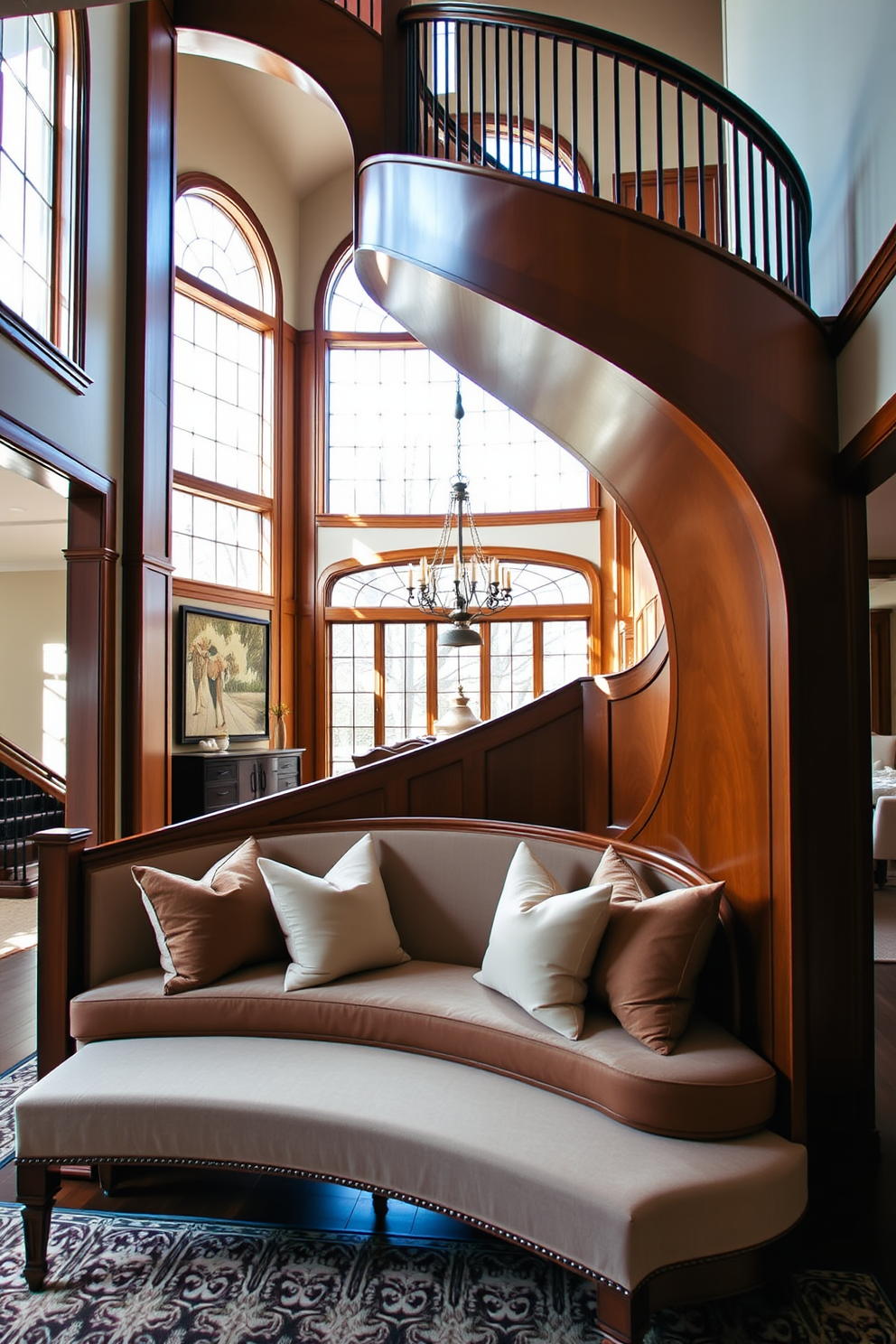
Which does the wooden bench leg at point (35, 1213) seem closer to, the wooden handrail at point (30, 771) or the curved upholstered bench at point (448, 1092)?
the curved upholstered bench at point (448, 1092)

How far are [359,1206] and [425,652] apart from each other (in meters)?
7.36

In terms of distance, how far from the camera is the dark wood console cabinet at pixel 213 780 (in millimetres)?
7254

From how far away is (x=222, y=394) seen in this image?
349 inches

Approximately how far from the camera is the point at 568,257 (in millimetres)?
2459

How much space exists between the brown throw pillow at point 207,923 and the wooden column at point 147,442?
264 centimetres

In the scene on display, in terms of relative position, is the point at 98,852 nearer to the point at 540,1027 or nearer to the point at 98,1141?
the point at 98,1141

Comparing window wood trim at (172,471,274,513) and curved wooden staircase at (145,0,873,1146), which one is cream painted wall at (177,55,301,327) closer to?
window wood trim at (172,471,274,513)

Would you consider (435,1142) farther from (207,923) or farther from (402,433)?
(402,433)

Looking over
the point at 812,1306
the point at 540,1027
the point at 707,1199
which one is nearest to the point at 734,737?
the point at 540,1027

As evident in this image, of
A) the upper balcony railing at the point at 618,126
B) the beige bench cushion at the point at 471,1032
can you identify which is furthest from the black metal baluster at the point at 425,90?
the beige bench cushion at the point at 471,1032

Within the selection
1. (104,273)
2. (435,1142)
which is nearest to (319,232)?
(104,273)

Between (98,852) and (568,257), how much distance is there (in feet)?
7.61

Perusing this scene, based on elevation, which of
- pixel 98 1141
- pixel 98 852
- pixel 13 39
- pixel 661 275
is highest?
pixel 13 39

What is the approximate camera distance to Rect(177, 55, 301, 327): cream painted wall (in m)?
8.02
